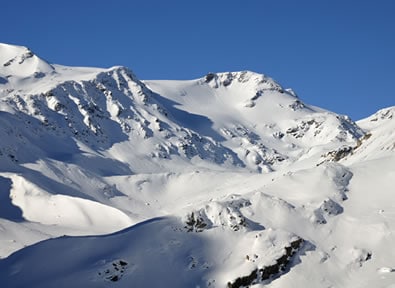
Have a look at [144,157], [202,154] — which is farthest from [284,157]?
[144,157]

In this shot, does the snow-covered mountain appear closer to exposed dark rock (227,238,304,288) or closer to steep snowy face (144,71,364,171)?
exposed dark rock (227,238,304,288)

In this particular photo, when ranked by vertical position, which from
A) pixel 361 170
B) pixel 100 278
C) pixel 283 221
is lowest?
pixel 100 278

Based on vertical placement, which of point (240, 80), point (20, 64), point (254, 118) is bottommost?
point (254, 118)

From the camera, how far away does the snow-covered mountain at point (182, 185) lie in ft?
116

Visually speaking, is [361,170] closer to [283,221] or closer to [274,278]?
[283,221]

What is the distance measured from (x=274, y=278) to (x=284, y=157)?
112724mm

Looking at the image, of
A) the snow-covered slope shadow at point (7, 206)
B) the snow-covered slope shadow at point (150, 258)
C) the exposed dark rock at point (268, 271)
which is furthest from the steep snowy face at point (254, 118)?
the exposed dark rock at point (268, 271)

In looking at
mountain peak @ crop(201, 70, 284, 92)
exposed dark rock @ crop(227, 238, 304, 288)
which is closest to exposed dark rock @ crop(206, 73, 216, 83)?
mountain peak @ crop(201, 70, 284, 92)

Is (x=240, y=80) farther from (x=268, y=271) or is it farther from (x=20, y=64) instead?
(x=268, y=271)

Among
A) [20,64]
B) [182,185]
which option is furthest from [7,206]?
[20,64]

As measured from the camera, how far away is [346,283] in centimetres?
3434

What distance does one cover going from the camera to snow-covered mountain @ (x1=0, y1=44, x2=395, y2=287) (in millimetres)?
35500

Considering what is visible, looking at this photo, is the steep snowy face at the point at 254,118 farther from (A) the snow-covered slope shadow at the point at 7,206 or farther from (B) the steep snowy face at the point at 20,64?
(A) the snow-covered slope shadow at the point at 7,206

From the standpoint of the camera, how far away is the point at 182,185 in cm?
9712
